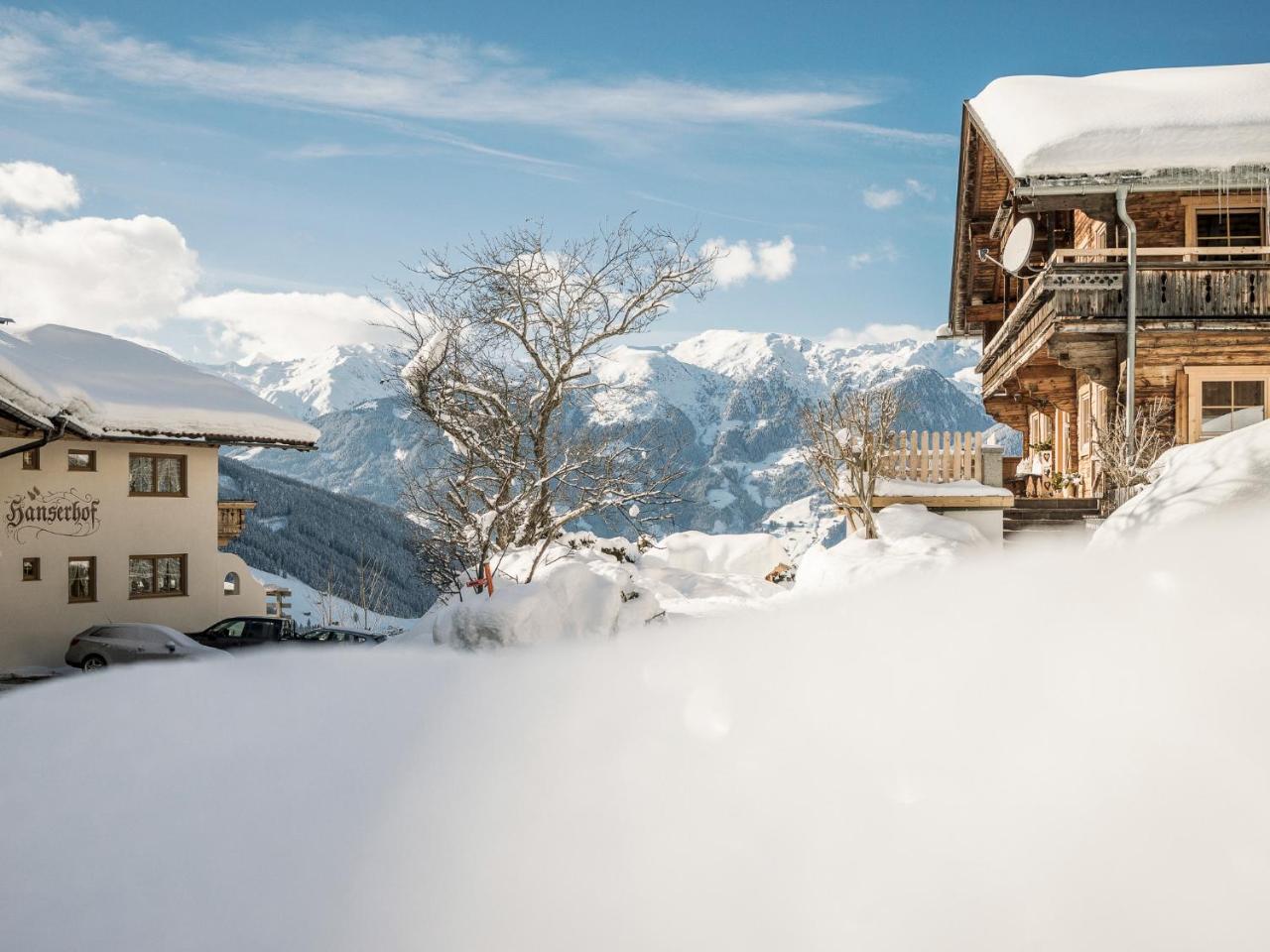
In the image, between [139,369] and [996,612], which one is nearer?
[996,612]

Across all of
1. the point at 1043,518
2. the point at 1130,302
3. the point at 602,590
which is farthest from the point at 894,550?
the point at 602,590

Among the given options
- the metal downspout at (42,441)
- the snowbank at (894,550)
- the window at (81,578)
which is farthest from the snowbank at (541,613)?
the window at (81,578)

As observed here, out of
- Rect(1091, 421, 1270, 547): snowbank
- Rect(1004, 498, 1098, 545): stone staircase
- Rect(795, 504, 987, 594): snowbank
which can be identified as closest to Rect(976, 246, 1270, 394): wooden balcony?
Rect(1004, 498, 1098, 545): stone staircase

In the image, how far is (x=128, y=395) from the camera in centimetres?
2086

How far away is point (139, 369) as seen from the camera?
74.2 ft

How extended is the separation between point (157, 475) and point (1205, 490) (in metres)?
22.3

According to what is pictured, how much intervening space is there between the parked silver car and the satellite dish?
55.5 ft

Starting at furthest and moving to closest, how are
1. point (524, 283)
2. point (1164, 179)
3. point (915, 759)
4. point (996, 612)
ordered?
point (524, 283)
point (1164, 179)
point (996, 612)
point (915, 759)

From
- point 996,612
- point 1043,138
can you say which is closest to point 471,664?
point 996,612

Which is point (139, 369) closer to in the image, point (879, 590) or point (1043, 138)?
point (1043, 138)

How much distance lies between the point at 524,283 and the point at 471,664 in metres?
18.1

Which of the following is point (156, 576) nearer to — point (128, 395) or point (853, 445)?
point (128, 395)

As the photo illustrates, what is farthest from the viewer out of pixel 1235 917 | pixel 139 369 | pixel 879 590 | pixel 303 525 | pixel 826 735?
pixel 303 525

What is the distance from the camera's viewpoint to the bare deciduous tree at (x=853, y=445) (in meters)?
15.7
